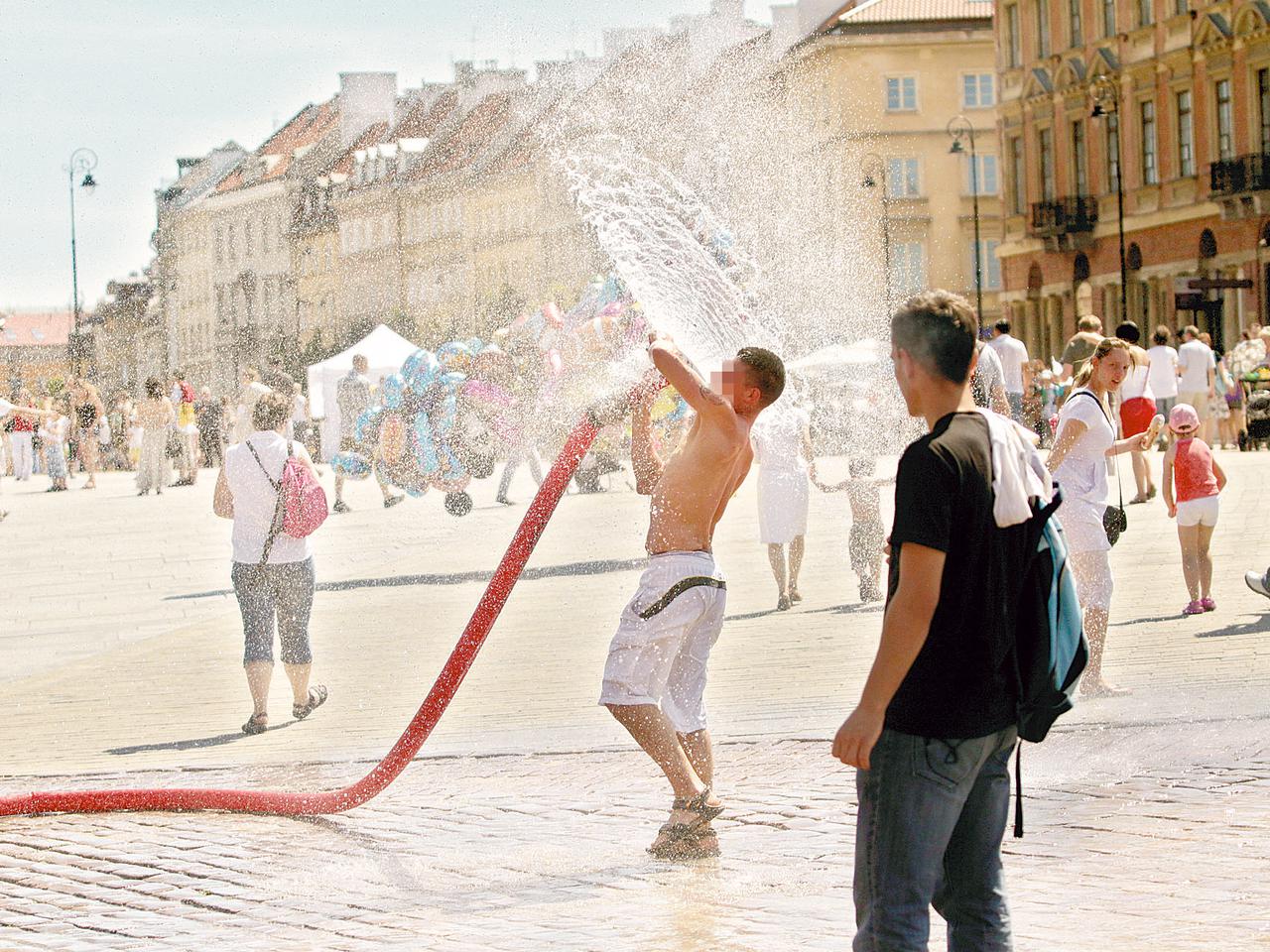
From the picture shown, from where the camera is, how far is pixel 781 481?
12.9 m

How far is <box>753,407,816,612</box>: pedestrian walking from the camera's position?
12.7 metres

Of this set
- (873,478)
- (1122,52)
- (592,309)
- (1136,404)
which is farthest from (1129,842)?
(1122,52)

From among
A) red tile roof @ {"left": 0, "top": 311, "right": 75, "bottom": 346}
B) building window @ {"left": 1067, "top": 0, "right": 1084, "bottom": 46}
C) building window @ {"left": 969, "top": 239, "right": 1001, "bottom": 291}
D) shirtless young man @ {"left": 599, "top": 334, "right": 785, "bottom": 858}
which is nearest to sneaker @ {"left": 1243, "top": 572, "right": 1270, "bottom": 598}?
shirtless young man @ {"left": 599, "top": 334, "right": 785, "bottom": 858}

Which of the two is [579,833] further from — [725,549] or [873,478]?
[725,549]

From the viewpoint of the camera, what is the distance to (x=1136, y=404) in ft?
51.1

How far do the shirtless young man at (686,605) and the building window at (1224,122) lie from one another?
153ft

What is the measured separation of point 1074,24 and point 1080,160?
12.3 ft

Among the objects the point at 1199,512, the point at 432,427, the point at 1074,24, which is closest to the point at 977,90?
the point at 1074,24

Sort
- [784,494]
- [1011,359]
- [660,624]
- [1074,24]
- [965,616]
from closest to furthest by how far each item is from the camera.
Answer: [965,616]
[660,624]
[784,494]
[1011,359]
[1074,24]

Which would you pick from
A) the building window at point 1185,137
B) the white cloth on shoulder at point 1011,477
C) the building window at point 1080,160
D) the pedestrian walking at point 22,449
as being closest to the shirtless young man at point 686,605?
the white cloth on shoulder at point 1011,477

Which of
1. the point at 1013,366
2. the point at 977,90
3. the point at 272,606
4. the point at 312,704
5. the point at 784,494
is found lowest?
the point at 312,704

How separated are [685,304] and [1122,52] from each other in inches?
1691

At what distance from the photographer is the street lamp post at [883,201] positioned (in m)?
68.4

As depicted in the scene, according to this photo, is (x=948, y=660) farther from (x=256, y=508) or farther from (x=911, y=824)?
(x=256, y=508)
